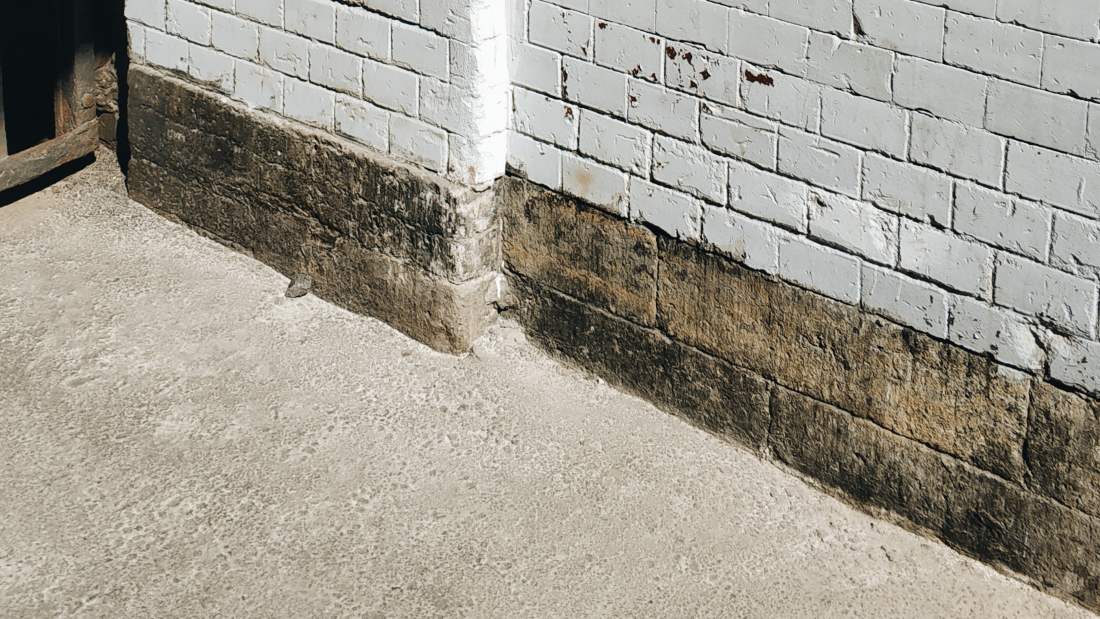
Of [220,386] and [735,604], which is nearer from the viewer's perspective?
[735,604]

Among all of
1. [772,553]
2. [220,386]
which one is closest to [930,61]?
[772,553]

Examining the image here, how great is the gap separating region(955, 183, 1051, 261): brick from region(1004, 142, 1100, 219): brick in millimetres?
42

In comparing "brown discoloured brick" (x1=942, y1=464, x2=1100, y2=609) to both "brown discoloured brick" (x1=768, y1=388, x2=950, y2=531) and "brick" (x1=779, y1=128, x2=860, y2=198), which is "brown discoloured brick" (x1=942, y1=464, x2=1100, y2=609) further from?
"brick" (x1=779, y1=128, x2=860, y2=198)

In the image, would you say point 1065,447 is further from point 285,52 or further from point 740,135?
point 285,52

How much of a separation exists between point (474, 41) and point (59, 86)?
252 centimetres

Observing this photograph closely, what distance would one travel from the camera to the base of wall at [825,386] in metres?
4.27

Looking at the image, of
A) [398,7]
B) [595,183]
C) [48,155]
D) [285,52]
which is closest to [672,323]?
[595,183]

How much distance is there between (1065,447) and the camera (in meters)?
4.19

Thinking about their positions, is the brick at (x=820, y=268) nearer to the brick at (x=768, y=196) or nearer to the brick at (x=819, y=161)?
the brick at (x=768, y=196)

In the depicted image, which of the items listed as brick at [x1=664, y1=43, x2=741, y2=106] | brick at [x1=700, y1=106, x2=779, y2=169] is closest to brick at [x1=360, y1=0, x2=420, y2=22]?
brick at [x1=664, y1=43, x2=741, y2=106]

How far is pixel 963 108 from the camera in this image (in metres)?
4.12

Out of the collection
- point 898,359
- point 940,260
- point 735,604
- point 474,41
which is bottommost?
point 735,604

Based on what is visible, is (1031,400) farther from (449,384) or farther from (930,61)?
(449,384)

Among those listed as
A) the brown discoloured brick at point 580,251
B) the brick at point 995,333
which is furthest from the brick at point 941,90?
the brown discoloured brick at point 580,251
